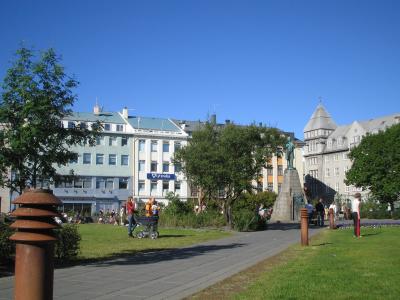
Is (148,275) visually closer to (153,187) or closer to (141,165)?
(153,187)

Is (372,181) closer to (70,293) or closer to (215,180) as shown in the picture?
(215,180)

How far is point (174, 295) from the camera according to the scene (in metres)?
8.01

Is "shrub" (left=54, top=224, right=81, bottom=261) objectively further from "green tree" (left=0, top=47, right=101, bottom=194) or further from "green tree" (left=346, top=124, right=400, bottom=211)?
"green tree" (left=346, top=124, right=400, bottom=211)

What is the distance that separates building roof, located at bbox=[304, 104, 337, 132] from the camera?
375 feet

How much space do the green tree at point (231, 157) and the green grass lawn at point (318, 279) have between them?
18359mm

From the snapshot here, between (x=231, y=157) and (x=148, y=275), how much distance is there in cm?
2149

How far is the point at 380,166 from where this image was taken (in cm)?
7075

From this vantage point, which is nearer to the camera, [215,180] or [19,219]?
[19,219]

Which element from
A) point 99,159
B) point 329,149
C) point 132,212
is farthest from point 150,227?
point 329,149

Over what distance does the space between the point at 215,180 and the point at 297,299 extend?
991 inches

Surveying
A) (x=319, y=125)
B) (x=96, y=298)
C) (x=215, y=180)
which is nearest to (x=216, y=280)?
(x=96, y=298)

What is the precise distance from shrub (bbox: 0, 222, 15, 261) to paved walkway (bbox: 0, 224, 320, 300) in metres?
1.42

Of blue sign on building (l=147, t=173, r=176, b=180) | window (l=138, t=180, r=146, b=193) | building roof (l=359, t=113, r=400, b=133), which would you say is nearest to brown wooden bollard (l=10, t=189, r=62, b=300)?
window (l=138, t=180, r=146, b=193)

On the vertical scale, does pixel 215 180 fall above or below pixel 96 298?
above
